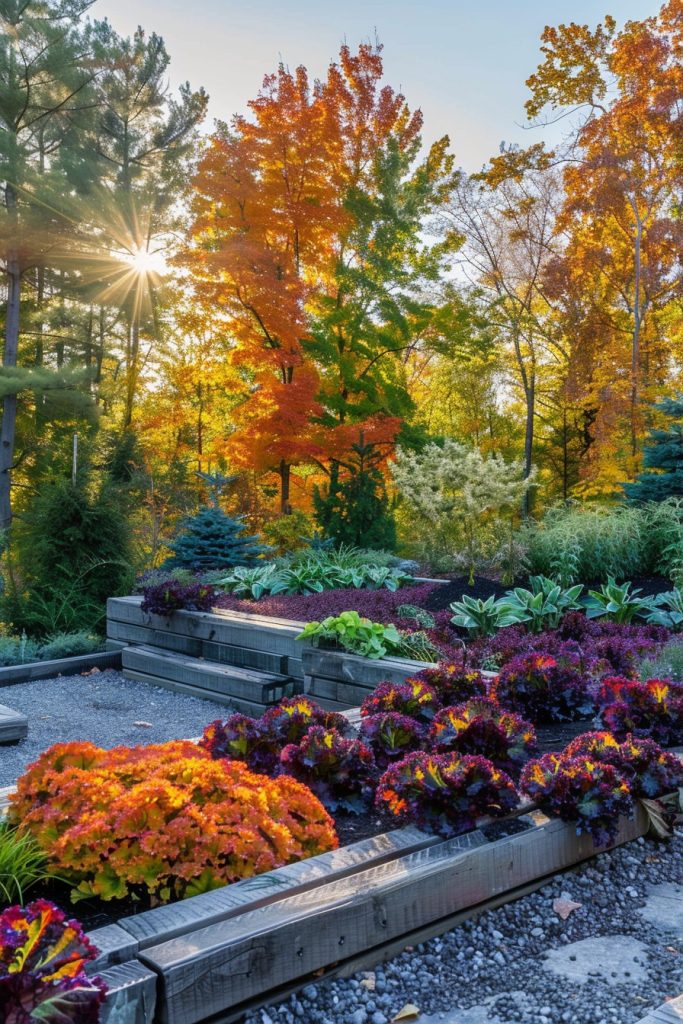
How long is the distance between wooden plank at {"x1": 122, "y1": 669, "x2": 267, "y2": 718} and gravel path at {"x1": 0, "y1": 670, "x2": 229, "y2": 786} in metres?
0.03

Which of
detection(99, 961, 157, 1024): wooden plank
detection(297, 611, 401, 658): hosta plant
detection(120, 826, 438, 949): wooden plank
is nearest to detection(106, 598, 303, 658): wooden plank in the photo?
detection(297, 611, 401, 658): hosta plant

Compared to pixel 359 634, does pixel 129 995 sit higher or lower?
lower

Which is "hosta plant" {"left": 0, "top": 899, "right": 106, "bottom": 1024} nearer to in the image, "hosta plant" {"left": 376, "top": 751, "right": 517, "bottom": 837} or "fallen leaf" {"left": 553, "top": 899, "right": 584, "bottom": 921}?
"hosta plant" {"left": 376, "top": 751, "right": 517, "bottom": 837}

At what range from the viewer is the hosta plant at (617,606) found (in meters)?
4.91

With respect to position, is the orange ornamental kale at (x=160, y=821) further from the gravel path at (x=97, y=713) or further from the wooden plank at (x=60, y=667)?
the wooden plank at (x=60, y=667)

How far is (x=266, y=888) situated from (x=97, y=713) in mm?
3504

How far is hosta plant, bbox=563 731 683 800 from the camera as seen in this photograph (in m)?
2.46

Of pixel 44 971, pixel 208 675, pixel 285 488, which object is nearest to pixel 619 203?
pixel 285 488

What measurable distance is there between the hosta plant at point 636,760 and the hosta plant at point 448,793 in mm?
374

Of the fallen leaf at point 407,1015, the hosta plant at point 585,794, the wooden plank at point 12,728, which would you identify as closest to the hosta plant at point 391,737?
the hosta plant at point 585,794

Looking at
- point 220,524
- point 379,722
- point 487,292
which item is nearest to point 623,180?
point 487,292

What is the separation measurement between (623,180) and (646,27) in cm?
237

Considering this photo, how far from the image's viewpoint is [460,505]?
277 inches

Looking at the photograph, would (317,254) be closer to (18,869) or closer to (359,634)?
(359,634)
